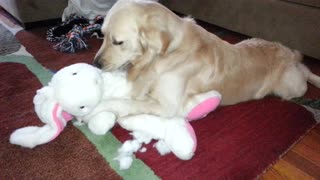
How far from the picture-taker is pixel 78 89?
4.30ft

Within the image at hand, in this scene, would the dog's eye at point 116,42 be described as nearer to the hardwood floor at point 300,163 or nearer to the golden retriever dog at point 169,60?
the golden retriever dog at point 169,60

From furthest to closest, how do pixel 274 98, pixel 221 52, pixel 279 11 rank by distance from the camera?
pixel 279 11, pixel 274 98, pixel 221 52

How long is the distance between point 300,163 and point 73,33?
2.02 metres

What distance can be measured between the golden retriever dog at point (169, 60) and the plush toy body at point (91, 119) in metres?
0.09

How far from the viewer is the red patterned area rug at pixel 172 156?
4.20 ft

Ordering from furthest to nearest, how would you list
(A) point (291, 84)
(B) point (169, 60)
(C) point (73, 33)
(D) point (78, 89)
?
1. (C) point (73, 33)
2. (A) point (291, 84)
3. (B) point (169, 60)
4. (D) point (78, 89)

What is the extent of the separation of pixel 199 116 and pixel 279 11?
136 centimetres

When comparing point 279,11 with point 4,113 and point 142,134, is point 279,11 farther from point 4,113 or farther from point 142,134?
point 4,113

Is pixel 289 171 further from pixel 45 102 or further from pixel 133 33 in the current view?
pixel 45 102

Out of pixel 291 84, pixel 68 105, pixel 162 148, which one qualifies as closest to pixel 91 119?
pixel 68 105

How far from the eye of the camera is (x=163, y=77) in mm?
1560

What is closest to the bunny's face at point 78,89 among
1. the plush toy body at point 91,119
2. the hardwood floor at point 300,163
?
the plush toy body at point 91,119

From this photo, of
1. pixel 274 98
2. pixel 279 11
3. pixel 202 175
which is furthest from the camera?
pixel 279 11

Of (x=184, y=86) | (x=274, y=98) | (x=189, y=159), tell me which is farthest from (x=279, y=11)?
(x=189, y=159)
